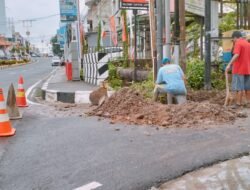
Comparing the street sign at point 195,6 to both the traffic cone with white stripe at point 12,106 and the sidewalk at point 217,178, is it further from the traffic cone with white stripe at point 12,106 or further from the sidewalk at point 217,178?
the sidewalk at point 217,178

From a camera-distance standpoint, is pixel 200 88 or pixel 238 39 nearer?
pixel 238 39

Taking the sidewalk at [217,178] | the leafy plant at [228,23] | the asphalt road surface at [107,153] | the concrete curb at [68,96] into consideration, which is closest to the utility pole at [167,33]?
the concrete curb at [68,96]

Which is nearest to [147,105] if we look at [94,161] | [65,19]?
[94,161]

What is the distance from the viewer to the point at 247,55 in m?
8.33

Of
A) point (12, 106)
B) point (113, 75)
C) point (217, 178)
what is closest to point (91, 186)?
point (217, 178)

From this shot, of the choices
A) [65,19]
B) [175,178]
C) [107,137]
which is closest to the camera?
[175,178]

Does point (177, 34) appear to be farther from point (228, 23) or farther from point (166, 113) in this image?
point (228, 23)

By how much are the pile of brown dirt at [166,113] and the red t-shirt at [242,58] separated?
53.3 inches

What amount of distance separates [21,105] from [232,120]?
560 cm

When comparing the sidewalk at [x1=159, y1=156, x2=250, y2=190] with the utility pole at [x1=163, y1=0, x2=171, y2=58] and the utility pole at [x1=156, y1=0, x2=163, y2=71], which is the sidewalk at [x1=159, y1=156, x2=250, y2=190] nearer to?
the utility pole at [x1=163, y1=0, x2=171, y2=58]

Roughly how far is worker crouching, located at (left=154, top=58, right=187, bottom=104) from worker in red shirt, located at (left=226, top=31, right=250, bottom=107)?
1.15 m

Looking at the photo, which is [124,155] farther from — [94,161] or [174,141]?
[174,141]

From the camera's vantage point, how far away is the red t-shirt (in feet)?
26.9

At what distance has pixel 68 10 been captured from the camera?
67.3ft
